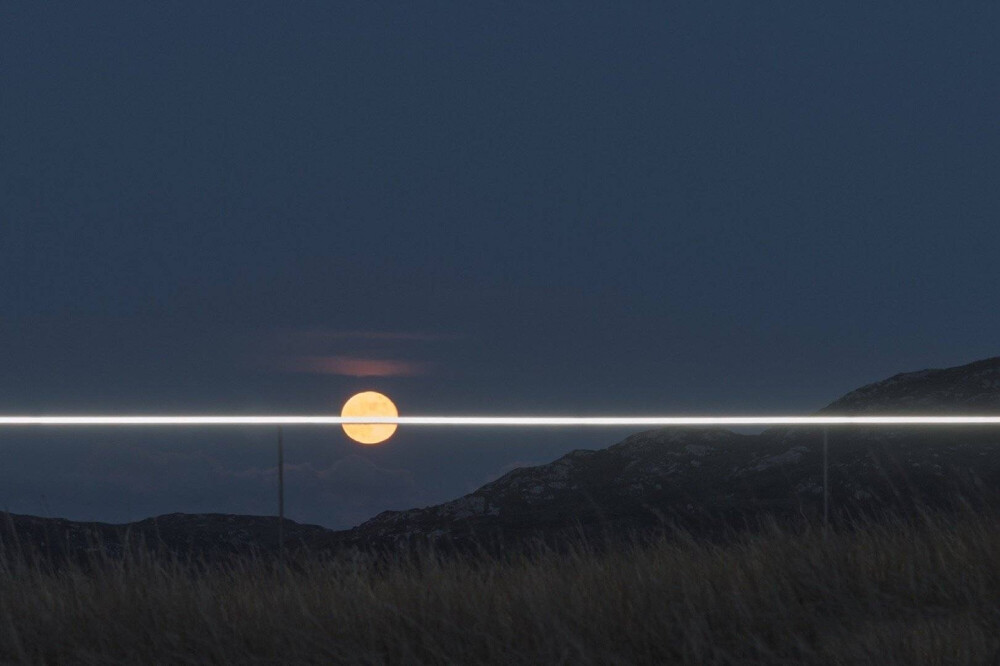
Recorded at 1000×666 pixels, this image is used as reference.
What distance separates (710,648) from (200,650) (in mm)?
2587

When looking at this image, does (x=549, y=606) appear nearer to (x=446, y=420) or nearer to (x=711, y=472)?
(x=446, y=420)

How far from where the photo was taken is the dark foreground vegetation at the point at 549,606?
17.4 feet

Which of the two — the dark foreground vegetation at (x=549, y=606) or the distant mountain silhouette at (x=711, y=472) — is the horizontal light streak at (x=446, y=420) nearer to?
the dark foreground vegetation at (x=549, y=606)

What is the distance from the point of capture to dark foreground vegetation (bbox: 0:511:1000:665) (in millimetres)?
5293

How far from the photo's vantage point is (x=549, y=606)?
5688 mm

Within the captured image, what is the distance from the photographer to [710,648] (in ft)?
17.3

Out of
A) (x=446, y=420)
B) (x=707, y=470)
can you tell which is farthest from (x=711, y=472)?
(x=446, y=420)

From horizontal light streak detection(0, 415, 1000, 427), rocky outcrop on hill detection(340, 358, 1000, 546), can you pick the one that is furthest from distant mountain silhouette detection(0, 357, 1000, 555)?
horizontal light streak detection(0, 415, 1000, 427)

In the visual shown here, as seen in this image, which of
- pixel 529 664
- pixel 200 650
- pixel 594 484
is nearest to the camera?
pixel 529 664

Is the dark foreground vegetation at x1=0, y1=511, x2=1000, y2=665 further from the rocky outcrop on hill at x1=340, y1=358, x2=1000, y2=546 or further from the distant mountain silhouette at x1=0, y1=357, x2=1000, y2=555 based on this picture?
the rocky outcrop on hill at x1=340, y1=358, x2=1000, y2=546

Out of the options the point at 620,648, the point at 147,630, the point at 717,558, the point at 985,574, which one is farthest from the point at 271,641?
the point at 985,574

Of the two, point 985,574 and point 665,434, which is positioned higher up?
point 665,434

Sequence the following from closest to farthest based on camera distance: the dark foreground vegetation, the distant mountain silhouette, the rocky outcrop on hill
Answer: the dark foreground vegetation
the distant mountain silhouette
the rocky outcrop on hill

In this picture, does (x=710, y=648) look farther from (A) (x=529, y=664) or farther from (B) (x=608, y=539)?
(B) (x=608, y=539)
